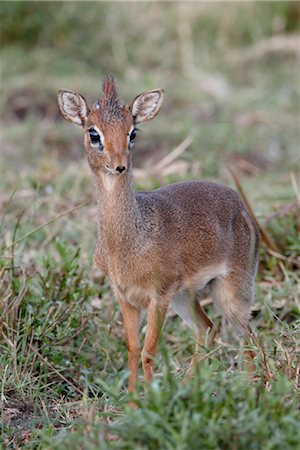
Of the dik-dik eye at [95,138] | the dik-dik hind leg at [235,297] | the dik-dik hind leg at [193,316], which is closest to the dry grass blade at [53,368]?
the dik-dik hind leg at [193,316]

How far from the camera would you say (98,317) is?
5320 mm

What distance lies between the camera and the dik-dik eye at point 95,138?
4.26m

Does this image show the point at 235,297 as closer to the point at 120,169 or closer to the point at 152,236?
the point at 152,236

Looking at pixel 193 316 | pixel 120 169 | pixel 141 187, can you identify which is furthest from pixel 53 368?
pixel 141 187

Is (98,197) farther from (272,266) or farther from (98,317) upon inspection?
(272,266)

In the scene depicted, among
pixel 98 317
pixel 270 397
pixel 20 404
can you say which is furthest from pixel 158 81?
pixel 270 397

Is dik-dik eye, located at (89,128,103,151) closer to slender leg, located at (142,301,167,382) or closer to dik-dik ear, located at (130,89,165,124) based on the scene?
dik-dik ear, located at (130,89,165,124)

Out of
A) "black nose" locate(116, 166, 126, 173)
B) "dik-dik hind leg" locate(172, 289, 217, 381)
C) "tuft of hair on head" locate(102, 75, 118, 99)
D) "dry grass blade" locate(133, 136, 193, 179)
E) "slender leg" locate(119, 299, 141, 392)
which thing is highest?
"tuft of hair on head" locate(102, 75, 118, 99)

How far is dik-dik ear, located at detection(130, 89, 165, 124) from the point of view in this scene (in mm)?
4465

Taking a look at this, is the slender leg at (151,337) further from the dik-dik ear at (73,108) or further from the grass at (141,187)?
the dik-dik ear at (73,108)

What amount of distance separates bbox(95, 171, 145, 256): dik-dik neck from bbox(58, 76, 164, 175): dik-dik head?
4.4 inches

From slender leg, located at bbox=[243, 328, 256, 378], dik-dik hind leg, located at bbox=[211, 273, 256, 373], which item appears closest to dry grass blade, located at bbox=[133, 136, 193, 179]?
dik-dik hind leg, located at bbox=[211, 273, 256, 373]

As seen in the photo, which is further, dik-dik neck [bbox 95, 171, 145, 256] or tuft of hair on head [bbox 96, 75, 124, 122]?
dik-dik neck [bbox 95, 171, 145, 256]

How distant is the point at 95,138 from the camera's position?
4.29 m
